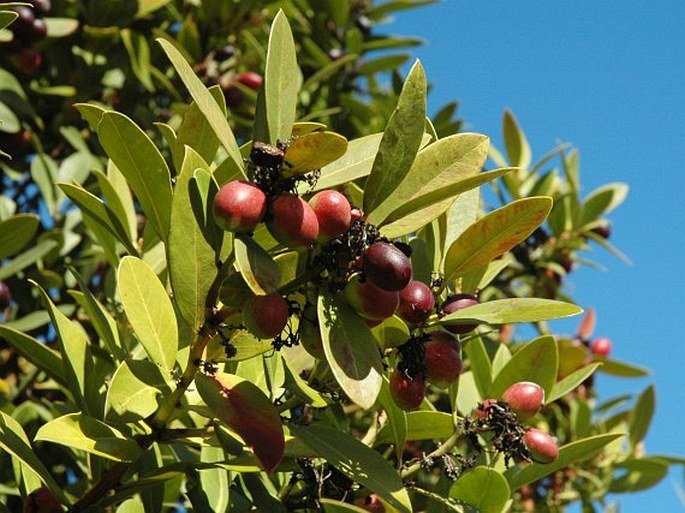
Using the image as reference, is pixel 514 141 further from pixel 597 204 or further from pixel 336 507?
pixel 336 507

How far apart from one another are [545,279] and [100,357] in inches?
71.7

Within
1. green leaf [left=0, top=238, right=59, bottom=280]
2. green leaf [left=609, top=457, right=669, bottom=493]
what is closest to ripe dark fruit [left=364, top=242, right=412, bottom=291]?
green leaf [left=0, top=238, right=59, bottom=280]

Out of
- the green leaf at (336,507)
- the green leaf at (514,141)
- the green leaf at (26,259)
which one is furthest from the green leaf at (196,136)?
the green leaf at (514,141)

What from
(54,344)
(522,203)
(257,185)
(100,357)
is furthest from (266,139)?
(54,344)

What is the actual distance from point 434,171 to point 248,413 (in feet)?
1.26

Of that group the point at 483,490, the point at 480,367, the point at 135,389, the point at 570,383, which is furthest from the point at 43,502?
the point at 570,383

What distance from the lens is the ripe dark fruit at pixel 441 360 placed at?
50.9 inches

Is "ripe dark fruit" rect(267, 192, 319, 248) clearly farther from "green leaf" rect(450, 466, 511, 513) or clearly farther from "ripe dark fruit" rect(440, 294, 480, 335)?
"green leaf" rect(450, 466, 511, 513)

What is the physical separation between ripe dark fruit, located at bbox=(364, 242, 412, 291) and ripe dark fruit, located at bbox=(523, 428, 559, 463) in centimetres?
49

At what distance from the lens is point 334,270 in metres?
1.15

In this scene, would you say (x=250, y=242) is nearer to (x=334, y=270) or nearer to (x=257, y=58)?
(x=334, y=270)

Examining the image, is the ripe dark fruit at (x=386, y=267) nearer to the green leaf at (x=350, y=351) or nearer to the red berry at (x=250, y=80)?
the green leaf at (x=350, y=351)

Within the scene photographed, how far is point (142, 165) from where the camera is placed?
51.8 inches

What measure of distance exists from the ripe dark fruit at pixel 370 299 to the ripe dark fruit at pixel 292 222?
0.08 m
